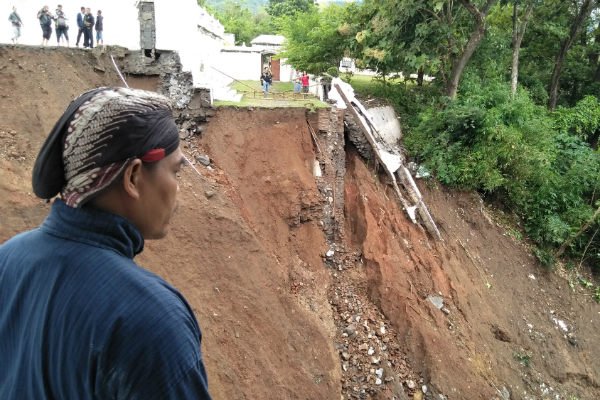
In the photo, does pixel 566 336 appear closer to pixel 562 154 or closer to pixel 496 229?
pixel 496 229

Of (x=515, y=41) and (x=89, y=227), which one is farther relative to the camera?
(x=515, y=41)

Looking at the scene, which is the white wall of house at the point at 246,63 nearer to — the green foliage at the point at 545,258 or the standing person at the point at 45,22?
the standing person at the point at 45,22

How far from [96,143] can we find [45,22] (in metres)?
9.57

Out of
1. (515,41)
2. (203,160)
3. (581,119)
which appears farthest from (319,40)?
(581,119)

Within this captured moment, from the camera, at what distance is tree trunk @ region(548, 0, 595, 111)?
13.6 m

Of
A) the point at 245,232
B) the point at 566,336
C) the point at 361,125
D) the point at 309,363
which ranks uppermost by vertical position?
the point at 361,125

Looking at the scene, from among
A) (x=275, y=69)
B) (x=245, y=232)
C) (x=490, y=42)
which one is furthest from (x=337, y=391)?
(x=275, y=69)

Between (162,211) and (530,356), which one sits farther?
(530,356)

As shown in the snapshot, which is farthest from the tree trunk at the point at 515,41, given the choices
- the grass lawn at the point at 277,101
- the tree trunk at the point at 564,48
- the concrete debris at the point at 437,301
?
the concrete debris at the point at 437,301

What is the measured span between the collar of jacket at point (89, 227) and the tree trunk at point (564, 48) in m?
16.0

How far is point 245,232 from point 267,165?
162cm

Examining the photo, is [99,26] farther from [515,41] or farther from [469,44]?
[515,41]

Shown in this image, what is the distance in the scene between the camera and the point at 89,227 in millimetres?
1144

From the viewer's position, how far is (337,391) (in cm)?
652
